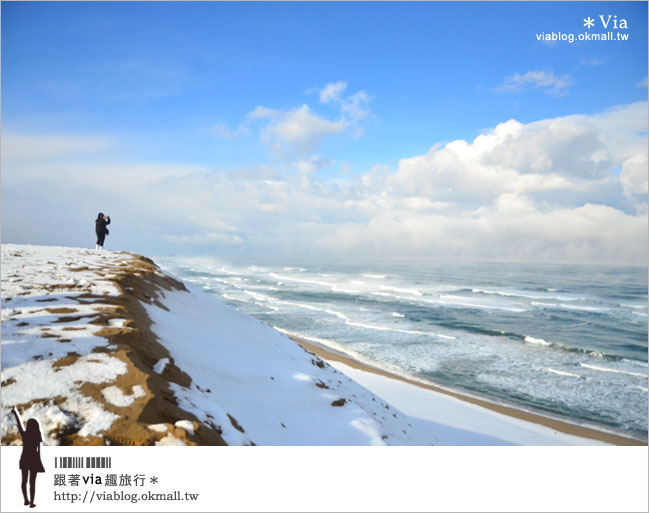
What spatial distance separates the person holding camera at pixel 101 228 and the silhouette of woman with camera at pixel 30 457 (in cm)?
1340

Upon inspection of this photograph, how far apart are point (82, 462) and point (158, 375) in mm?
1200

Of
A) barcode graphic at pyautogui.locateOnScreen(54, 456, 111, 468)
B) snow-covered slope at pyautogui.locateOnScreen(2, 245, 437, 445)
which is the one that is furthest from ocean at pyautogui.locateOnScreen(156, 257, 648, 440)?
barcode graphic at pyautogui.locateOnScreen(54, 456, 111, 468)

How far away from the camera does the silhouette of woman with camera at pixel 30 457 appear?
2707 millimetres

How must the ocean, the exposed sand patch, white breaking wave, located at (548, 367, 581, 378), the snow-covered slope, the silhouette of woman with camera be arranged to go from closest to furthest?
the silhouette of woman with camera < the exposed sand patch < the snow-covered slope < the ocean < white breaking wave, located at (548, 367, 581, 378)

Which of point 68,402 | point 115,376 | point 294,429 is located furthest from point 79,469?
point 294,429

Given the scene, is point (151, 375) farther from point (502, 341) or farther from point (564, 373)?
point (502, 341)

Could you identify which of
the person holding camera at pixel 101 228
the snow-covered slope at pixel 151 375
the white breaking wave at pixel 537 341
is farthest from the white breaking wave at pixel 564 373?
the person holding camera at pixel 101 228

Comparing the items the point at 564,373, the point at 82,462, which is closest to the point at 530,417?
the point at 564,373

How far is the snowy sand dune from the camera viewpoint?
10.2 ft

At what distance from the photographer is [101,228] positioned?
14.5 m

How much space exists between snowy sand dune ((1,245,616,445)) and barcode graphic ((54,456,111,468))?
0.46ft

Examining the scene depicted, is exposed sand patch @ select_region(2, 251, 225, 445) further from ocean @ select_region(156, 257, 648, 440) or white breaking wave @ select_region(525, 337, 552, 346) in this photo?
white breaking wave @ select_region(525, 337, 552, 346)

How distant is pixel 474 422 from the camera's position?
10.3m

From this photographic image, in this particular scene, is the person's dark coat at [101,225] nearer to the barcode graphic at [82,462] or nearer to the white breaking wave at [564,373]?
the barcode graphic at [82,462]
